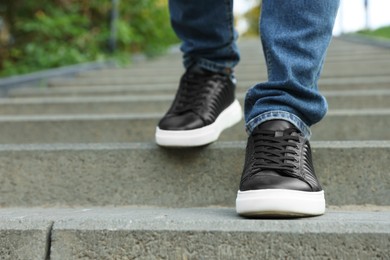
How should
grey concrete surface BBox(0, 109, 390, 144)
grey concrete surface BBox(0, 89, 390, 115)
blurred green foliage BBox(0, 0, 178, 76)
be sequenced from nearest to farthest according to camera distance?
→ grey concrete surface BBox(0, 109, 390, 144) < grey concrete surface BBox(0, 89, 390, 115) < blurred green foliage BBox(0, 0, 178, 76)

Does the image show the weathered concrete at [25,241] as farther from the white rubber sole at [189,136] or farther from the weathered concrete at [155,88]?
the weathered concrete at [155,88]

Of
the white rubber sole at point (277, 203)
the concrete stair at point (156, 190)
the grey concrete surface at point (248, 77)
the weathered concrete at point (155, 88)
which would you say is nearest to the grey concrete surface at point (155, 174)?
the concrete stair at point (156, 190)

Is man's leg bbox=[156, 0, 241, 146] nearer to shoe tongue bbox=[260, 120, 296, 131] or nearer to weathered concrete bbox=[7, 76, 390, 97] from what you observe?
shoe tongue bbox=[260, 120, 296, 131]

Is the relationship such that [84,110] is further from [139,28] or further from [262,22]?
[139,28]

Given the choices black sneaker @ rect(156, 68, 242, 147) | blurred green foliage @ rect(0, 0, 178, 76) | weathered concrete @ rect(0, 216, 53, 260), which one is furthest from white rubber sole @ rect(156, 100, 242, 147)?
blurred green foliage @ rect(0, 0, 178, 76)

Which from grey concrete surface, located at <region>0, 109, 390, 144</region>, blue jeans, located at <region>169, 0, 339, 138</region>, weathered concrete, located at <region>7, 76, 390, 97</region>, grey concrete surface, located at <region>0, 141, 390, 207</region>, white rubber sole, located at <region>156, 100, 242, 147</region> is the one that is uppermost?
blue jeans, located at <region>169, 0, 339, 138</region>

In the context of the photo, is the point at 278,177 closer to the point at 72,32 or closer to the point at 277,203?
the point at 277,203

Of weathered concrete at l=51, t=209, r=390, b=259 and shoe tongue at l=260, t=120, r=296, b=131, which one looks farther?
shoe tongue at l=260, t=120, r=296, b=131

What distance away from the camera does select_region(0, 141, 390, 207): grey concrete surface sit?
1.31 meters

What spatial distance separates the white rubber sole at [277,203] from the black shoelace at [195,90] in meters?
0.39

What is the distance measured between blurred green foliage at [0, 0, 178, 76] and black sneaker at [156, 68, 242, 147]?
3.02 meters

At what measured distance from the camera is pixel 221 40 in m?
1.43


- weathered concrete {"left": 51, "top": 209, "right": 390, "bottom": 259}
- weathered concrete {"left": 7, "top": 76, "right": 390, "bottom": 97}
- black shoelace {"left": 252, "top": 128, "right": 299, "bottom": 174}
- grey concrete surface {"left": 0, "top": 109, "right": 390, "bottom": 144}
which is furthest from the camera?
weathered concrete {"left": 7, "top": 76, "right": 390, "bottom": 97}

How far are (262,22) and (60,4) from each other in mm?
4367
